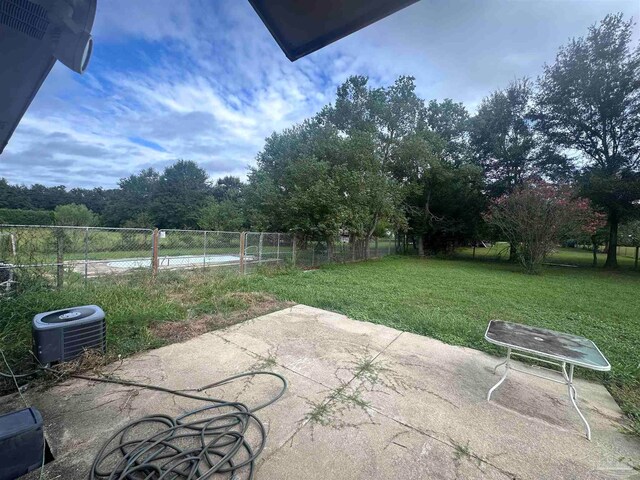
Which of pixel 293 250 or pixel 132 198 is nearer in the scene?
pixel 293 250

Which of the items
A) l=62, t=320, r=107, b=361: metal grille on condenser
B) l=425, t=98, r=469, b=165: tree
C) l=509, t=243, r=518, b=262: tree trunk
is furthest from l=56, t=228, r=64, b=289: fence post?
l=425, t=98, r=469, b=165: tree

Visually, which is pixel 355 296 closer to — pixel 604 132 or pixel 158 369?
pixel 158 369

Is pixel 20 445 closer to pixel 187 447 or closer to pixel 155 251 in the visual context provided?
pixel 187 447

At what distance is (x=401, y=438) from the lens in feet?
5.78

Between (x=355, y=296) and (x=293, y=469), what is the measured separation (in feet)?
14.1

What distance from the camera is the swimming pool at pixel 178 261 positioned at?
5555mm

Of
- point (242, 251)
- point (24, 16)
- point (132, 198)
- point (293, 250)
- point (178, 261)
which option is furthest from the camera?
point (132, 198)

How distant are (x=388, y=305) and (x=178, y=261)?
4956 millimetres

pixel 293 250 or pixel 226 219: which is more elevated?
pixel 226 219

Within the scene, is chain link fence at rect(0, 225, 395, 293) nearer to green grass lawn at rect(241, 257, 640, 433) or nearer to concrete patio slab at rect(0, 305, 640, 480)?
green grass lawn at rect(241, 257, 640, 433)

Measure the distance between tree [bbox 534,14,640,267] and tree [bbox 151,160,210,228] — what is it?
32304 millimetres

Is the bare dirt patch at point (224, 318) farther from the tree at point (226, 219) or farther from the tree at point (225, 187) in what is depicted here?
the tree at point (225, 187)

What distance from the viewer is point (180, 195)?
3559cm

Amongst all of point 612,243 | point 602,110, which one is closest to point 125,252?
point 602,110
